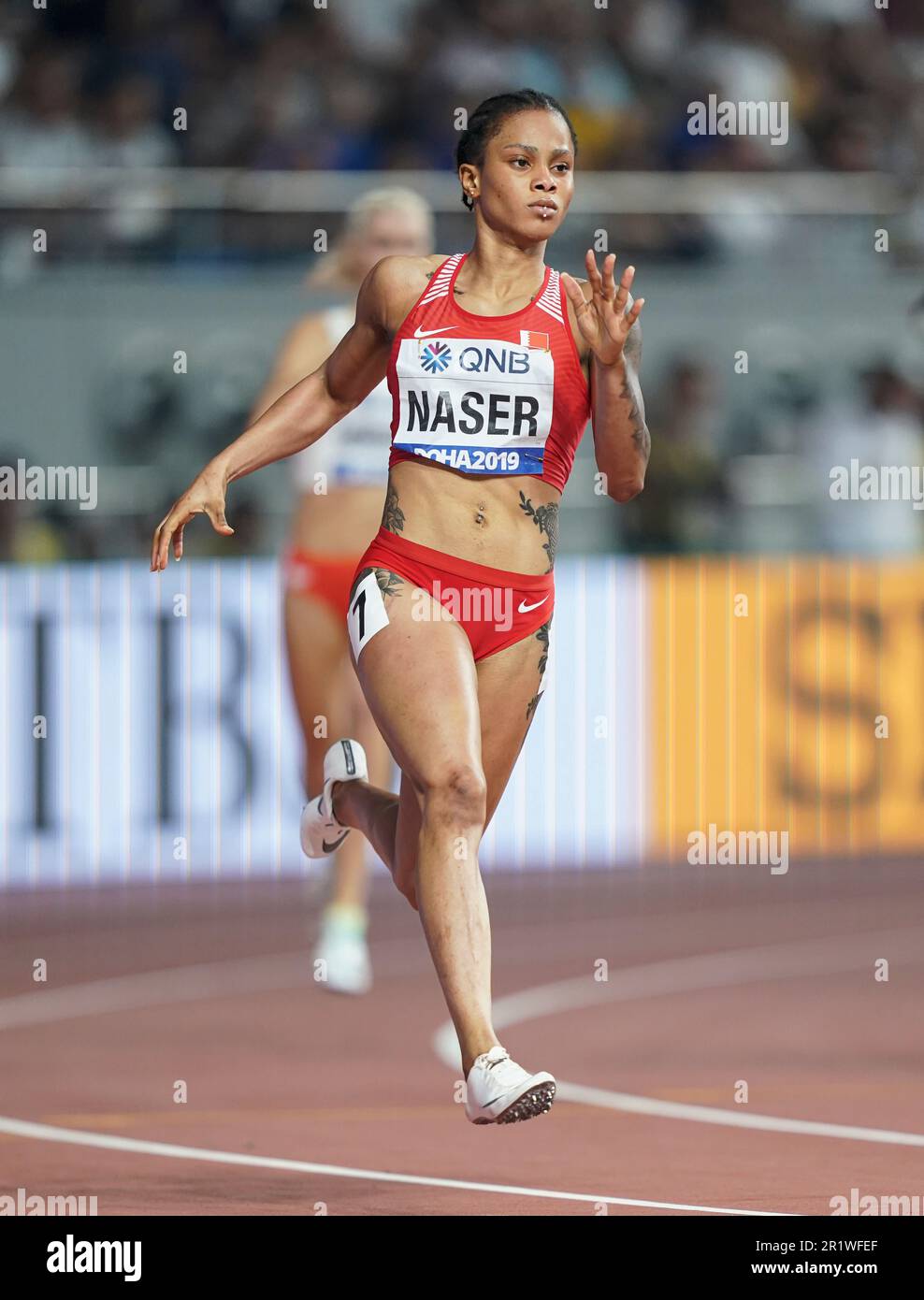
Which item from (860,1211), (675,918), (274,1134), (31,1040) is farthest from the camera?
(675,918)

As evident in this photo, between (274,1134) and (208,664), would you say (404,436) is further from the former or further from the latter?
(208,664)

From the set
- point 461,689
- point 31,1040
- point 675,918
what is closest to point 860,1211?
point 461,689

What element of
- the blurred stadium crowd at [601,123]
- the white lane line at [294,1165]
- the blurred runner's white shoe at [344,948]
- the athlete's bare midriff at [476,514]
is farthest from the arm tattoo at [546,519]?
the blurred stadium crowd at [601,123]

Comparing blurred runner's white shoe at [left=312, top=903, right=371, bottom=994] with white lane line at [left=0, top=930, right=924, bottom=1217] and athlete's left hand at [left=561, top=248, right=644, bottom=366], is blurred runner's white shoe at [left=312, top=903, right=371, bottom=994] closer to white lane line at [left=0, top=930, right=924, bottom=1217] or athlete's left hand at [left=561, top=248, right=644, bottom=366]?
white lane line at [left=0, top=930, right=924, bottom=1217]

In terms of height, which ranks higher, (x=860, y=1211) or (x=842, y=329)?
(x=842, y=329)

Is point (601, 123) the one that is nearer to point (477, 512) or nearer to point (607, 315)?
point (477, 512)

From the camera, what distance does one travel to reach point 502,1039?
8.80 metres

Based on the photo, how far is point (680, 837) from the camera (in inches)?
516

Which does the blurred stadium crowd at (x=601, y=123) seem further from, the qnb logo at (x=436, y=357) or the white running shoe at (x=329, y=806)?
the qnb logo at (x=436, y=357)

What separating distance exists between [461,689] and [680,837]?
24.3 feet

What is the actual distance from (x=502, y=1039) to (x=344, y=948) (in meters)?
0.85

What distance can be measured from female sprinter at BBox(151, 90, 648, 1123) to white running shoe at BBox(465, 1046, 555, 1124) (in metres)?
0.34

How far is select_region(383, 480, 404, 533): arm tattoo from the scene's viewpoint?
6.11m
